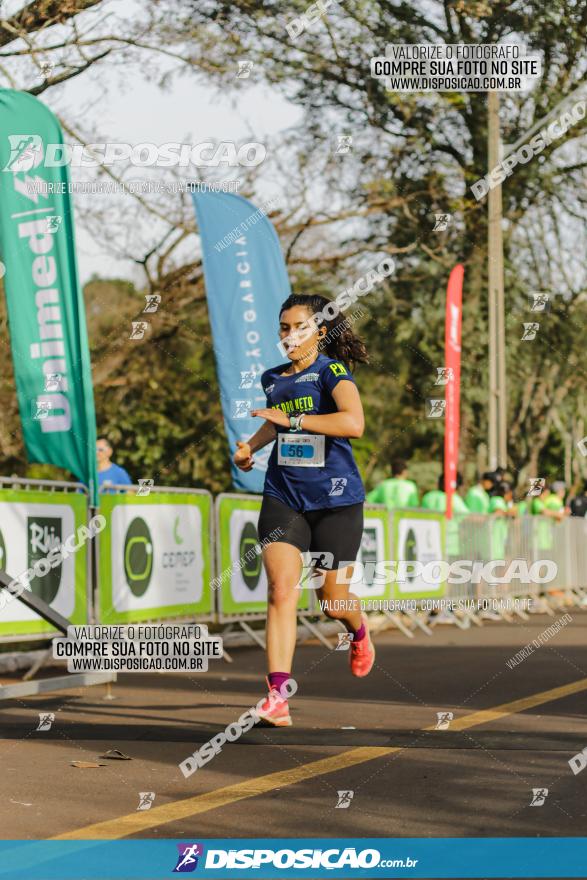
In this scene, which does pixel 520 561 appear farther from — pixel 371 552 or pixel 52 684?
pixel 52 684

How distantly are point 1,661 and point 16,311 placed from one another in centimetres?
283

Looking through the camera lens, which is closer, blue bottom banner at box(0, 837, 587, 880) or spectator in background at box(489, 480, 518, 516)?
blue bottom banner at box(0, 837, 587, 880)

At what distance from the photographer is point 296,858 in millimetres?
4242

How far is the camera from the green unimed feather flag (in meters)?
9.56

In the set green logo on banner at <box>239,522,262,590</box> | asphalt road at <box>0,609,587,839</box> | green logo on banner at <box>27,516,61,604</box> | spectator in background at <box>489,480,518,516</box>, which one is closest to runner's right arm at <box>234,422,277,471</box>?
asphalt road at <box>0,609,587,839</box>

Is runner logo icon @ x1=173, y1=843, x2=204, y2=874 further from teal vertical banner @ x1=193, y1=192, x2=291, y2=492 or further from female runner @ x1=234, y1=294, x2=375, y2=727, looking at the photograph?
teal vertical banner @ x1=193, y1=192, x2=291, y2=492

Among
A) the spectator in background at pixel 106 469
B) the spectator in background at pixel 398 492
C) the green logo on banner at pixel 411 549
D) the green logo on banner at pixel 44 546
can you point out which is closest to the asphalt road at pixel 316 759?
the green logo on banner at pixel 44 546

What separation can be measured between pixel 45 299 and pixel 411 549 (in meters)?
6.80

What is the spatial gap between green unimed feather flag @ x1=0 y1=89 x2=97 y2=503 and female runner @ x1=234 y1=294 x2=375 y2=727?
2889 millimetres

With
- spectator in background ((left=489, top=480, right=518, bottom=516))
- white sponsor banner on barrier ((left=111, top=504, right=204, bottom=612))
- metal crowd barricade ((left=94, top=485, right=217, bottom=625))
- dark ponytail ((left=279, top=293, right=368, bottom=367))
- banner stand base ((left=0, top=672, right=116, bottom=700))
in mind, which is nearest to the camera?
dark ponytail ((left=279, top=293, right=368, bottom=367))

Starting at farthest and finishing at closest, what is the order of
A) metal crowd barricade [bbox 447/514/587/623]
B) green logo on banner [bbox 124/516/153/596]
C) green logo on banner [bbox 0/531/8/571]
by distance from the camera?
metal crowd barricade [bbox 447/514/587/623]
green logo on banner [bbox 124/516/153/596]
green logo on banner [bbox 0/531/8/571]

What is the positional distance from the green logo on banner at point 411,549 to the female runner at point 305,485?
8.32 meters

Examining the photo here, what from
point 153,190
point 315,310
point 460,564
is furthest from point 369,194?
point 315,310

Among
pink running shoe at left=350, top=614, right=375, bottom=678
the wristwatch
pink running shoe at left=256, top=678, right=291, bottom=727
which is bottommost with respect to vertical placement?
pink running shoe at left=256, top=678, right=291, bottom=727
